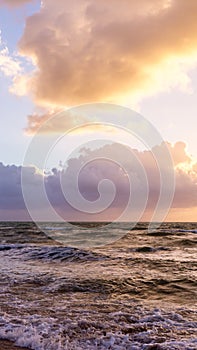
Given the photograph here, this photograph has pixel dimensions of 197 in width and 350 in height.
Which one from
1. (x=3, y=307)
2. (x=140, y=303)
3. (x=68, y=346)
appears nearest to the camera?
(x=68, y=346)

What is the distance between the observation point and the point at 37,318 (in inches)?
331

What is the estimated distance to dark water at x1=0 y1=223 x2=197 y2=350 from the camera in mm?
7164

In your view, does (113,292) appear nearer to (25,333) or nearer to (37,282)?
(37,282)

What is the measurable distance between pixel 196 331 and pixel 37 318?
377 cm

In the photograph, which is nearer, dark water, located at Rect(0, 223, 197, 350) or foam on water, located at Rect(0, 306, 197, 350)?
foam on water, located at Rect(0, 306, 197, 350)

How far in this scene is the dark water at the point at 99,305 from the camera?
23.5ft

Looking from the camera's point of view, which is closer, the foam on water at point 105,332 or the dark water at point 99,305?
the foam on water at point 105,332

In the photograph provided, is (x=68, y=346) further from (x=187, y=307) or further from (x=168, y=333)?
(x=187, y=307)

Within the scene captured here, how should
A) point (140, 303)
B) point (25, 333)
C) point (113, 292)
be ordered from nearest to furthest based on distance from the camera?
Result: point (25, 333) < point (140, 303) < point (113, 292)

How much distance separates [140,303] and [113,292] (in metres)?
1.54

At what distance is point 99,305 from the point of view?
10.0m

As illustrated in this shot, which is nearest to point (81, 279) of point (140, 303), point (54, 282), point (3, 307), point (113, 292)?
point (54, 282)

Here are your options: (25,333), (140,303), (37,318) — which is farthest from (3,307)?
(140,303)

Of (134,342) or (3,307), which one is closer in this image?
(134,342)
